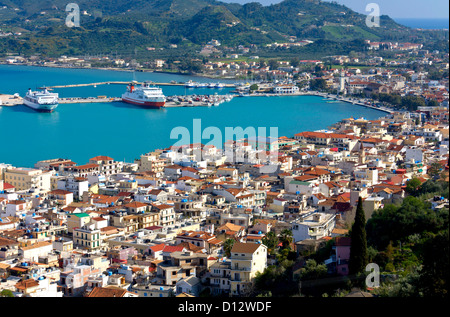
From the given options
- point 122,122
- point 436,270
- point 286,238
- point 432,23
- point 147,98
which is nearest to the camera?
point 436,270

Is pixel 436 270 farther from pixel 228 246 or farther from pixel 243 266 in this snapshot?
pixel 228 246

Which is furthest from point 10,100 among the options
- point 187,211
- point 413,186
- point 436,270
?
point 436,270

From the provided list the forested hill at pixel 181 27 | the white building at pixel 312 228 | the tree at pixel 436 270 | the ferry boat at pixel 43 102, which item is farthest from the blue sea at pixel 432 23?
the ferry boat at pixel 43 102

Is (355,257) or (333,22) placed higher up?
(333,22)

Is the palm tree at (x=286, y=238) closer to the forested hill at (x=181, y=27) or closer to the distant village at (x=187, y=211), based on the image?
the distant village at (x=187, y=211)

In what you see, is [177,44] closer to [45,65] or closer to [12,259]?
[45,65]

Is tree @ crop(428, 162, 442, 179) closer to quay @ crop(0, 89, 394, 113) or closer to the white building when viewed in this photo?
the white building
